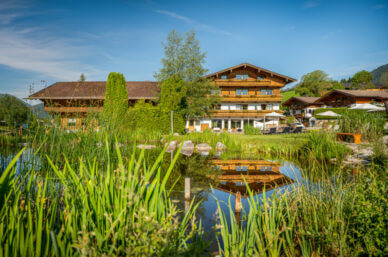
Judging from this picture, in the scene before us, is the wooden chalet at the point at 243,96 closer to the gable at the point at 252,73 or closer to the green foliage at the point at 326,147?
the gable at the point at 252,73

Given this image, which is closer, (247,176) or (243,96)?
(247,176)

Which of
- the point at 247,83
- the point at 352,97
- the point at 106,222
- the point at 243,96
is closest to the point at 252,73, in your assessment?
the point at 247,83

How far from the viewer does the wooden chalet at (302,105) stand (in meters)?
40.0

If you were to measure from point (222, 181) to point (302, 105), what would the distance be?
42.2 meters

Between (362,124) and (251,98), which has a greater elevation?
(251,98)

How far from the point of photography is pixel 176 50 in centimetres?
2380

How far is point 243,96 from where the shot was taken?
1133 inches

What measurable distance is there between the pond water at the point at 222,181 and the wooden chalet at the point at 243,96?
20.0m

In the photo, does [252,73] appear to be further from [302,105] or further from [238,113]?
[302,105]

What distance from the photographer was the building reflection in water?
522cm

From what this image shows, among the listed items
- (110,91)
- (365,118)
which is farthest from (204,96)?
(365,118)

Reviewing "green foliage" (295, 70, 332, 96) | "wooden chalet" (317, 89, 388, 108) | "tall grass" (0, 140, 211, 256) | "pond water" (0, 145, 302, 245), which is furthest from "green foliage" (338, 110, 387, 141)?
"green foliage" (295, 70, 332, 96)

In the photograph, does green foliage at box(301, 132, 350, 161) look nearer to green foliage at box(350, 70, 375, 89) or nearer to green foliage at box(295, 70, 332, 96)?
green foliage at box(295, 70, 332, 96)

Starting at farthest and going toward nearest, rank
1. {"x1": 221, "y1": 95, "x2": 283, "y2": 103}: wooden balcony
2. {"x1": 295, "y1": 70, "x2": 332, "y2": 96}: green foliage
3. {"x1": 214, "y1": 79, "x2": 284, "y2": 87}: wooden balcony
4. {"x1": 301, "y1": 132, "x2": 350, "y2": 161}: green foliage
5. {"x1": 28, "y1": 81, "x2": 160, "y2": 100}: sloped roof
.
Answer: {"x1": 295, "y1": 70, "x2": 332, "y2": 96}: green foliage
{"x1": 221, "y1": 95, "x2": 283, "y2": 103}: wooden balcony
{"x1": 214, "y1": 79, "x2": 284, "y2": 87}: wooden balcony
{"x1": 28, "y1": 81, "x2": 160, "y2": 100}: sloped roof
{"x1": 301, "y1": 132, "x2": 350, "y2": 161}: green foliage
